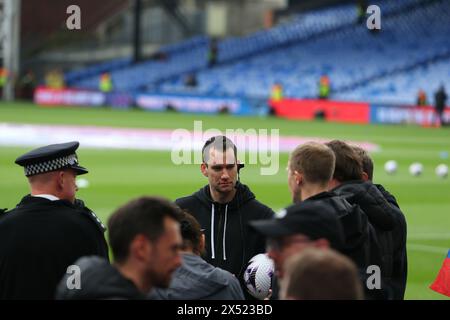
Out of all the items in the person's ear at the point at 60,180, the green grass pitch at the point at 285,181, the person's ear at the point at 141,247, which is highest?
the person's ear at the point at 60,180

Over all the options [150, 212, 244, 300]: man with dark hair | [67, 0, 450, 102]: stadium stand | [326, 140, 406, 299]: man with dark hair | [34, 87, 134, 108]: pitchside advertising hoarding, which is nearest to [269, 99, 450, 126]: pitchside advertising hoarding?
[67, 0, 450, 102]: stadium stand

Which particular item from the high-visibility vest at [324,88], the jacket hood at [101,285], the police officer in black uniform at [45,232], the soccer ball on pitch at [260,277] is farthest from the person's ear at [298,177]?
the high-visibility vest at [324,88]

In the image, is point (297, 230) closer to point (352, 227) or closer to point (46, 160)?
point (352, 227)

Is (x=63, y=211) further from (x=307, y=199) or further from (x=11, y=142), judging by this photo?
(x=11, y=142)

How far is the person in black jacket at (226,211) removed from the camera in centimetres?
762

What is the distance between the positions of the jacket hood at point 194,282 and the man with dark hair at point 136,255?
83 centimetres

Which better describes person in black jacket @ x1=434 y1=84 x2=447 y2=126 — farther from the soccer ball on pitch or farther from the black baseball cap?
the black baseball cap

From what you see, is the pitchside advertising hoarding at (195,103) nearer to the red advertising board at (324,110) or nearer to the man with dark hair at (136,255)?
the red advertising board at (324,110)

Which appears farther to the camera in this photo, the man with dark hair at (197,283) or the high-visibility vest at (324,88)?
the high-visibility vest at (324,88)

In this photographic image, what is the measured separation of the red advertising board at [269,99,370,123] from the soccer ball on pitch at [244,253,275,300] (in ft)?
132

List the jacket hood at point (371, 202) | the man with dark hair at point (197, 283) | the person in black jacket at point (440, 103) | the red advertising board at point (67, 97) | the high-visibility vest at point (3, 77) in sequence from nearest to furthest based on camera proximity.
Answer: the man with dark hair at point (197, 283), the jacket hood at point (371, 202), the person in black jacket at point (440, 103), the red advertising board at point (67, 97), the high-visibility vest at point (3, 77)

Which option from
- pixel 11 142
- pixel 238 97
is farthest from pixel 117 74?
pixel 11 142

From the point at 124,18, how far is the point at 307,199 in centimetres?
6876

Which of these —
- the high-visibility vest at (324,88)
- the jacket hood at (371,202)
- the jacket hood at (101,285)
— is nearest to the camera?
the jacket hood at (101,285)
